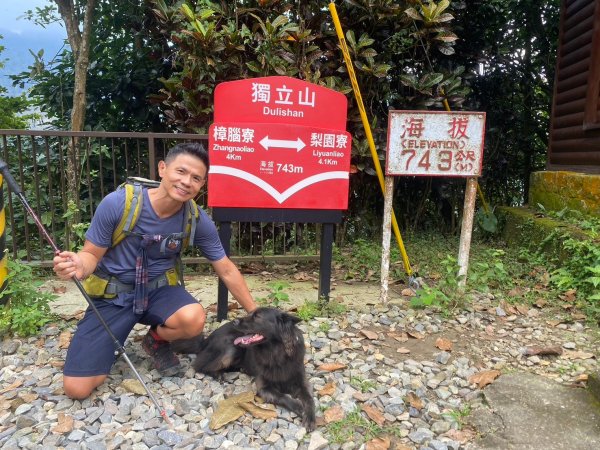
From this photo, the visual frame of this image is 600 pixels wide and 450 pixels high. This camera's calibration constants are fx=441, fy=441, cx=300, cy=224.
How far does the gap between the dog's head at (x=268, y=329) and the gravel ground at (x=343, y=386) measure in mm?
376

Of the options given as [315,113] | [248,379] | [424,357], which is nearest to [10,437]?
Result: [248,379]

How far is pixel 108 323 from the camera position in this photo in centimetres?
278

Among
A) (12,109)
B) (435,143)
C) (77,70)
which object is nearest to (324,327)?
(435,143)

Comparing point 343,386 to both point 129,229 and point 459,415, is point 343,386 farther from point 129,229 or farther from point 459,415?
point 129,229

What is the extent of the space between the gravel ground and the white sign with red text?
1290mm

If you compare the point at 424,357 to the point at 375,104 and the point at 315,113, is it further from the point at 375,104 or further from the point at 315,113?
the point at 375,104

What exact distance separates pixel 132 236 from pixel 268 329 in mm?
1030

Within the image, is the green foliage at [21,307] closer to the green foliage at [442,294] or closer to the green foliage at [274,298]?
the green foliage at [274,298]

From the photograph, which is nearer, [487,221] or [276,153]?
[276,153]

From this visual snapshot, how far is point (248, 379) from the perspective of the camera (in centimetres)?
288

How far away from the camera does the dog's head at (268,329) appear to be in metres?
2.61

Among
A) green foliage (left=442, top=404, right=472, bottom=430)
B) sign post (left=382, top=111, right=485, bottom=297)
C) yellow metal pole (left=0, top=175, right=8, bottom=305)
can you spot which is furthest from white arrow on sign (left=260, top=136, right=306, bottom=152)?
green foliage (left=442, top=404, right=472, bottom=430)

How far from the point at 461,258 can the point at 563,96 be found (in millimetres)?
3933

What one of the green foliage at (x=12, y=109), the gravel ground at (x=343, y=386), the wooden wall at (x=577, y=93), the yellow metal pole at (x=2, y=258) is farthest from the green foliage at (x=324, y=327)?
the green foliage at (x=12, y=109)
